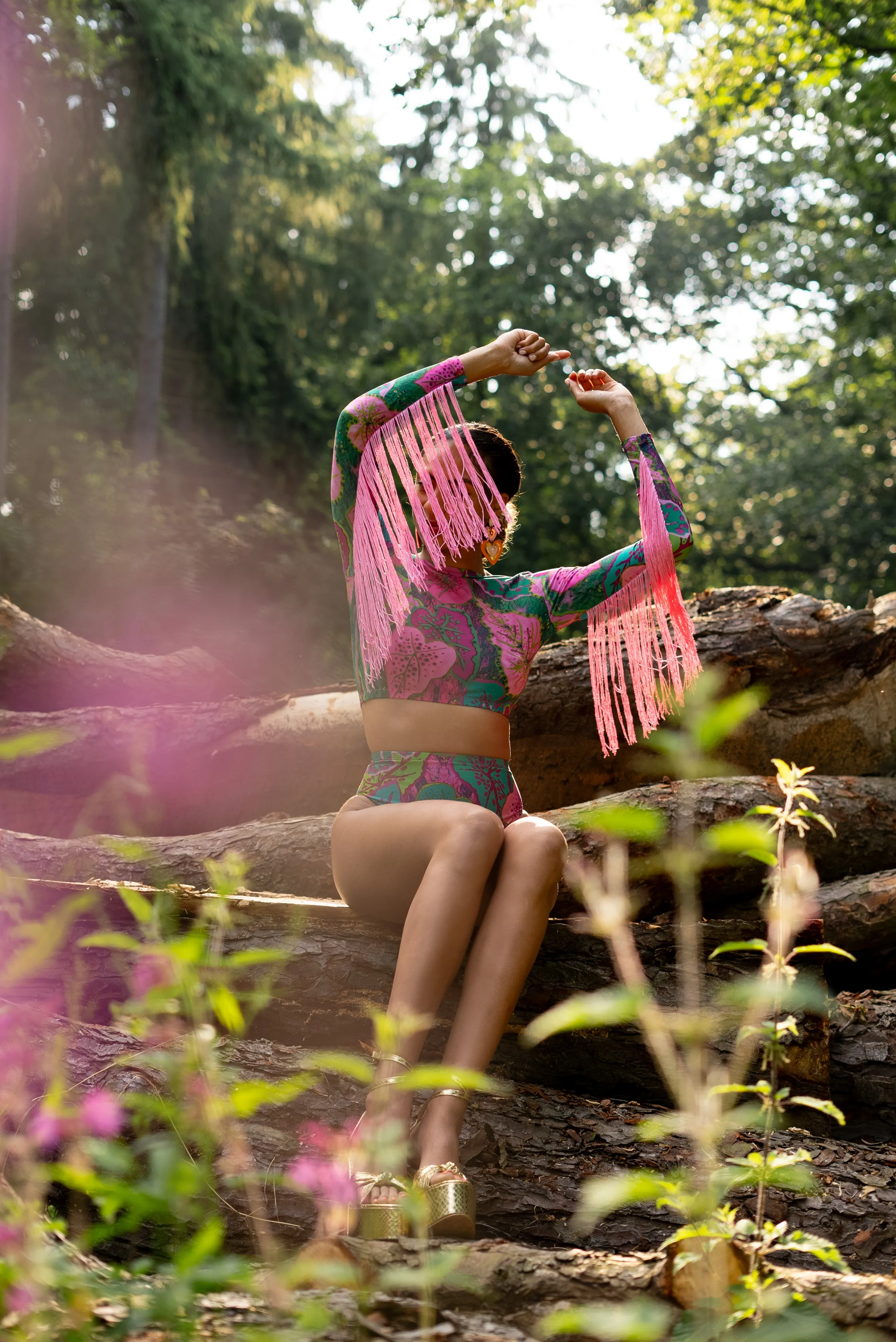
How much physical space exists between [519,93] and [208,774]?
57.1 feet

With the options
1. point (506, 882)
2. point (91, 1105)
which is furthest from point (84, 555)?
point (91, 1105)

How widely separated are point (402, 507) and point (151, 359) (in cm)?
1178

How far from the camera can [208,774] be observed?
4.95 metres

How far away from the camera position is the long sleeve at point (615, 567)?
3.02 meters

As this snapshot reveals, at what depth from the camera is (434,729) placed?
9.28 ft

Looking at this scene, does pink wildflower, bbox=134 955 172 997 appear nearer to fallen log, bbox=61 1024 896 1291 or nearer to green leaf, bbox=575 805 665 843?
green leaf, bbox=575 805 665 843

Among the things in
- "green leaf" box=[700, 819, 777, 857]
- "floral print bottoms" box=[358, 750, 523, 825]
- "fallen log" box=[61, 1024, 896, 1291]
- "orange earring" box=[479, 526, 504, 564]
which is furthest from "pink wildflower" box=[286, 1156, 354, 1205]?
"orange earring" box=[479, 526, 504, 564]

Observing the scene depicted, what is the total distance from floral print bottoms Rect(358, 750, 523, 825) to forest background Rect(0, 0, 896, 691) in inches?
266

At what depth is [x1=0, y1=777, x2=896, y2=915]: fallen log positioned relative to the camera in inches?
136

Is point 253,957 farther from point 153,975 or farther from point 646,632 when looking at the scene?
point 646,632

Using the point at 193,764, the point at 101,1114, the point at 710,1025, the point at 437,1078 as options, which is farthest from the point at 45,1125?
the point at 193,764

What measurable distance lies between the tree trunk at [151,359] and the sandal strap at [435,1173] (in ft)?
40.4

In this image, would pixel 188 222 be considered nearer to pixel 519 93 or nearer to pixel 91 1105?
pixel 519 93

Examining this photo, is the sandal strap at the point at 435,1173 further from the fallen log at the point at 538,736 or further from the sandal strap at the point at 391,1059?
the fallen log at the point at 538,736
